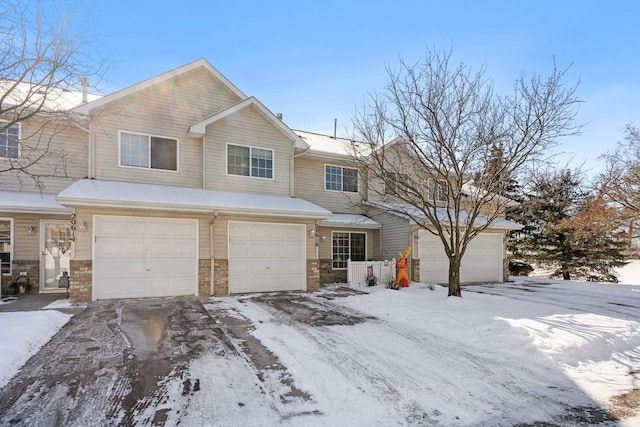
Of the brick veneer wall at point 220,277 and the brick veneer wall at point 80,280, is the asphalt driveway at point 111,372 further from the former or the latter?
the brick veneer wall at point 220,277

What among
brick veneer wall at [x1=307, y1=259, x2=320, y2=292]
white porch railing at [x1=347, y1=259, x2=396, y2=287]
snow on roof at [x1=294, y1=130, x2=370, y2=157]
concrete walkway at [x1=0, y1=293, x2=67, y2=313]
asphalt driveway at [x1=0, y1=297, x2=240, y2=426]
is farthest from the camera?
snow on roof at [x1=294, y1=130, x2=370, y2=157]

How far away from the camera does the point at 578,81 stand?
29.7 ft

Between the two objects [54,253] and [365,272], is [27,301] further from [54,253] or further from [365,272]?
[365,272]

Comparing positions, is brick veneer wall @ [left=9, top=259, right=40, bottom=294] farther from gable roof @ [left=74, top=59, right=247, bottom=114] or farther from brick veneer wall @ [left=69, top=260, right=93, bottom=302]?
gable roof @ [left=74, top=59, right=247, bottom=114]

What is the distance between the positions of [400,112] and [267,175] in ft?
18.0

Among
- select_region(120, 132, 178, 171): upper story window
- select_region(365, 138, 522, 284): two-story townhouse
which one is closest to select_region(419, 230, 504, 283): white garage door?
select_region(365, 138, 522, 284): two-story townhouse

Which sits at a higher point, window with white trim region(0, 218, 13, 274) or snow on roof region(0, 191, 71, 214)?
snow on roof region(0, 191, 71, 214)

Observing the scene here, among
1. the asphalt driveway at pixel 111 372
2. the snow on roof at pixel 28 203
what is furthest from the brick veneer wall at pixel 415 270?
the snow on roof at pixel 28 203

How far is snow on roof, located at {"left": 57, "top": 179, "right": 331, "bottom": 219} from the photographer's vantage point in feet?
30.7

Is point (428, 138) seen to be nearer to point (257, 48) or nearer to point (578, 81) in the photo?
point (578, 81)

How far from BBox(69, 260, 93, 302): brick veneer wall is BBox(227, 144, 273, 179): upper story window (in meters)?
5.22

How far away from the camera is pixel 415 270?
46.3ft

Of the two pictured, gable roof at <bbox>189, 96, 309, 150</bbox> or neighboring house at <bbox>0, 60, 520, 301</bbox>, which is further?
gable roof at <bbox>189, 96, 309, 150</bbox>

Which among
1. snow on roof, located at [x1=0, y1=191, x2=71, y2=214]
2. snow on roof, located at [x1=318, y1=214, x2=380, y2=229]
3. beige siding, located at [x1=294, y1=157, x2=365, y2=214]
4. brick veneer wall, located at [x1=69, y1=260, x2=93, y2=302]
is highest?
beige siding, located at [x1=294, y1=157, x2=365, y2=214]
